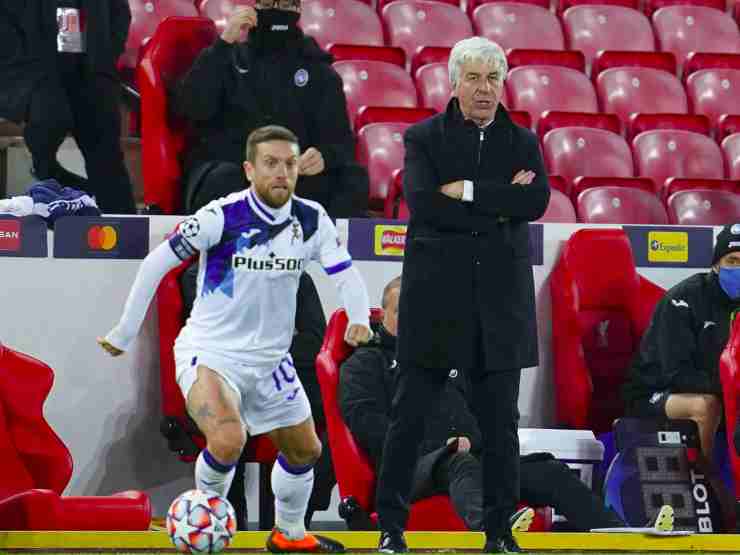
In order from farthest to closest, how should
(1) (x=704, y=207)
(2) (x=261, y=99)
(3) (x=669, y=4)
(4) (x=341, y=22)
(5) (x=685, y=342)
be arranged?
(3) (x=669, y=4) → (4) (x=341, y=22) → (1) (x=704, y=207) → (2) (x=261, y=99) → (5) (x=685, y=342)

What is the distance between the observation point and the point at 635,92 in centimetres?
977

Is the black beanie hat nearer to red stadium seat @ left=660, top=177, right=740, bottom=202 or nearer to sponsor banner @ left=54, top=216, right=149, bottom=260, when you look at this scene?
red stadium seat @ left=660, top=177, right=740, bottom=202

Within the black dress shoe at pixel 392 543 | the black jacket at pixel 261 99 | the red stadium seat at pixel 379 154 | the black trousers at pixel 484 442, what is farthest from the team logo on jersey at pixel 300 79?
the black dress shoe at pixel 392 543

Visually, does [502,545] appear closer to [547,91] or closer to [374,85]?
[374,85]

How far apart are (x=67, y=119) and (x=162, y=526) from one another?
1.88 m

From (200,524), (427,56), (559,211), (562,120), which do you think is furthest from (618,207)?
(200,524)

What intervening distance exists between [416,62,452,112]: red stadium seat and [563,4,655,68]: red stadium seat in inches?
52.0

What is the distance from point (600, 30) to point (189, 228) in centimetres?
525

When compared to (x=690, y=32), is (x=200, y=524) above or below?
below

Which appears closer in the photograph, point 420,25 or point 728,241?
point 728,241

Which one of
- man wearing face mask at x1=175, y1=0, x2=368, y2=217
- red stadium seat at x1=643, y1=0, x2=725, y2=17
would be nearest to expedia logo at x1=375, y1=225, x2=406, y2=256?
man wearing face mask at x1=175, y1=0, x2=368, y2=217

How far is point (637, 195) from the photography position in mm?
8469

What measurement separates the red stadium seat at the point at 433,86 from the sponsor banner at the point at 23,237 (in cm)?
279

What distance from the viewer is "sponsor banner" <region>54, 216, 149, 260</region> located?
713cm
